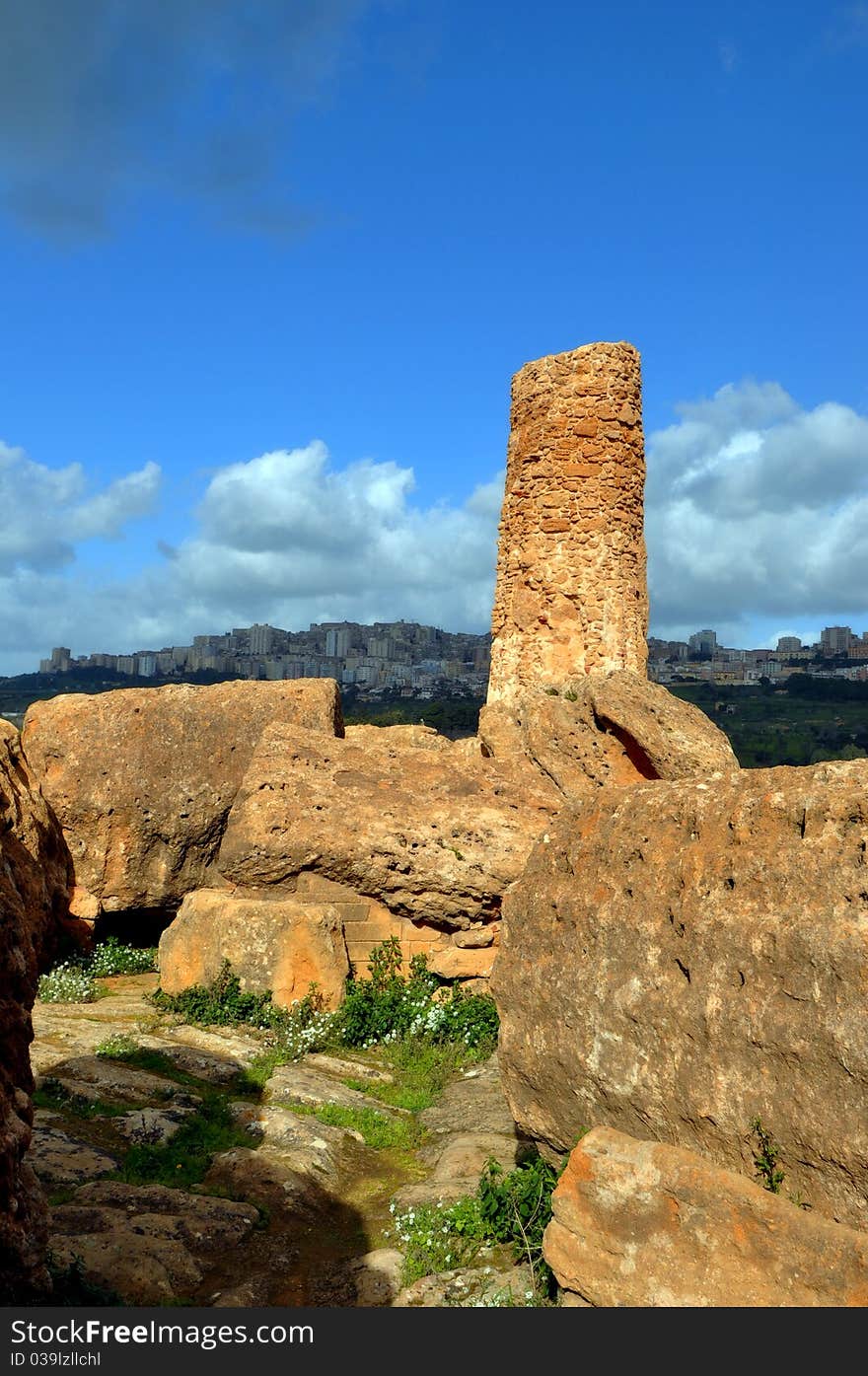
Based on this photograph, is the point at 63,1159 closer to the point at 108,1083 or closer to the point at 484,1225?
the point at 108,1083

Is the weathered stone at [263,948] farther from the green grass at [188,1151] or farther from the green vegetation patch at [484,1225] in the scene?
the green vegetation patch at [484,1225]

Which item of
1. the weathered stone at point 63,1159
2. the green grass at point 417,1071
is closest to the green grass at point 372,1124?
the green grass at point 417,1071

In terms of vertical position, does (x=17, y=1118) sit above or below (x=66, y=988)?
above

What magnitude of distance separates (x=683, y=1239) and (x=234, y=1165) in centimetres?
319

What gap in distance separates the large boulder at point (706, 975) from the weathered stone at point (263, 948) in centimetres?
407

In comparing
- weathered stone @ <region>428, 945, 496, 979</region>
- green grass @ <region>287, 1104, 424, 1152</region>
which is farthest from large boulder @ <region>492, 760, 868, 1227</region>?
weathered stone @ <region>428, 945, 496, 979</region>

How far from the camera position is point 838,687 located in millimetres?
74000

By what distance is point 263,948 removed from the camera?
9.38 meters

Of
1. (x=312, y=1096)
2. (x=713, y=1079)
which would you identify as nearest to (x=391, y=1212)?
(x=312, y=1096)

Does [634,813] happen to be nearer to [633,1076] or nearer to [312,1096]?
[633,1076]

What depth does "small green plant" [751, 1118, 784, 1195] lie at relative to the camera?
167 inches

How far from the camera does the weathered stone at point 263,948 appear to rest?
9.35 metres

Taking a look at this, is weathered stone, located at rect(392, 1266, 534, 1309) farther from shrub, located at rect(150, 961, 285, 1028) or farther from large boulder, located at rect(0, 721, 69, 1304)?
shrub, located at rect(150, 961, 285, 1028)

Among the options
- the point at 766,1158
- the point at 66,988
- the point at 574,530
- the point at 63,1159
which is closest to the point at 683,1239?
the point at 766,1158
